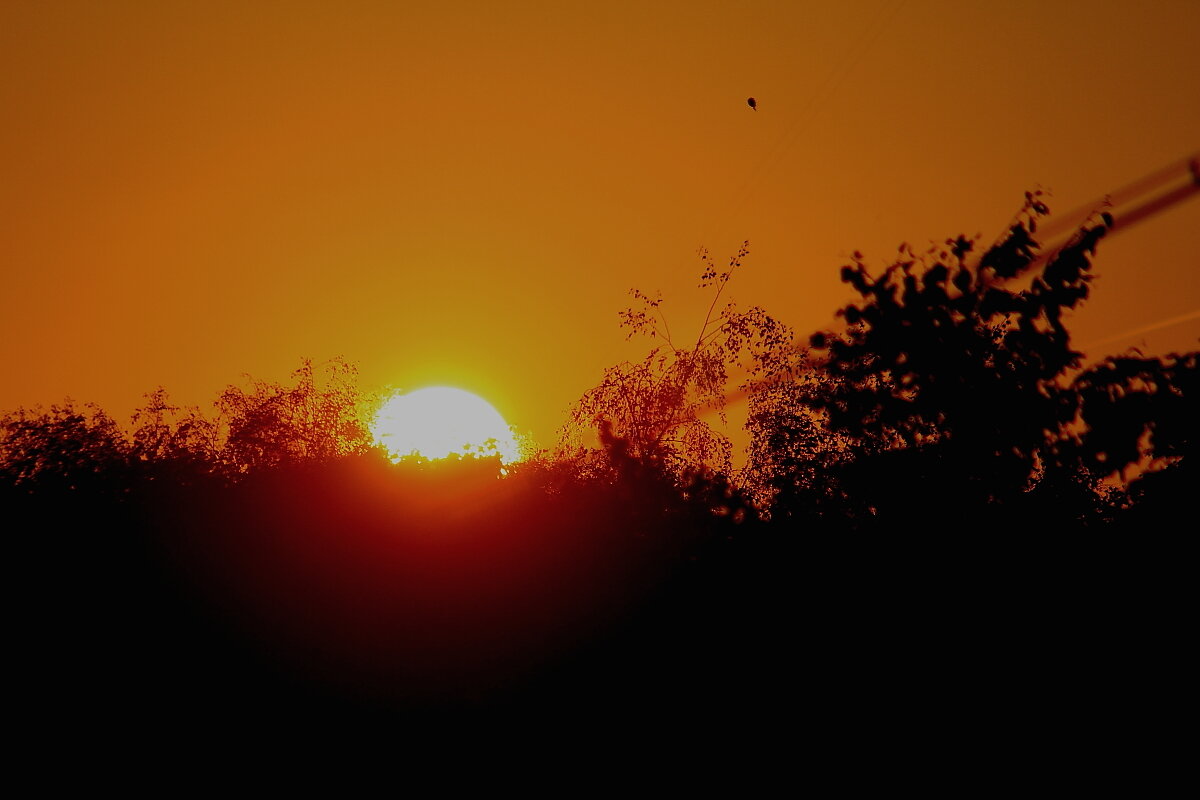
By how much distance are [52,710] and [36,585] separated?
437cm

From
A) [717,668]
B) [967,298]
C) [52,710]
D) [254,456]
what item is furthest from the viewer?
[254,456]

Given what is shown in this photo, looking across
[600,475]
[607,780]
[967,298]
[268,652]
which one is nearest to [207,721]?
[268,652]

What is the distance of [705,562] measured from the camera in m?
20.0

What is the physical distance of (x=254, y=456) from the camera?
40500 mm

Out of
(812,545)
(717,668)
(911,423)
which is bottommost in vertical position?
(717,668)

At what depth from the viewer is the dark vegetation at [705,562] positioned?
14305mm

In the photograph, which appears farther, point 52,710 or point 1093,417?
point 52,710

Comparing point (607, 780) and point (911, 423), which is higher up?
point (911, 423)

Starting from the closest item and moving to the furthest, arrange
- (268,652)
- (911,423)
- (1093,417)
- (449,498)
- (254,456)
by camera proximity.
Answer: (1093,417) < (911,423) < (268,652) < (449,498) < (254,456)

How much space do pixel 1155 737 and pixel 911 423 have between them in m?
6.50

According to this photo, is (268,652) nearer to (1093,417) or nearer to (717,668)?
(717,668)

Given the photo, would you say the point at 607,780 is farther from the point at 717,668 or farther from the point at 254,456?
the point at 254,456

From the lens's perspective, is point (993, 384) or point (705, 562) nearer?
point (993, 384)

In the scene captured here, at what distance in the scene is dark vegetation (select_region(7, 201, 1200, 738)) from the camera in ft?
46.9
